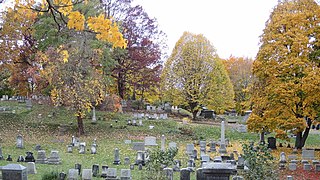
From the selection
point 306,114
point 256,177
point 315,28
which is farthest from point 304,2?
point 256,177

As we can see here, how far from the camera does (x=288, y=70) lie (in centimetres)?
1852

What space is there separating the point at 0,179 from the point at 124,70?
25.3 meters

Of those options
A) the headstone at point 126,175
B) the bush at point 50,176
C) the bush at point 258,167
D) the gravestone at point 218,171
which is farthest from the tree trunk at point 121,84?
the gravestone at point 218,171

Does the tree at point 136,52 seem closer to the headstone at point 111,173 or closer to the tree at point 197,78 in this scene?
the tree at point 197,78

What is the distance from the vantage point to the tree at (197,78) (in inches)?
1361

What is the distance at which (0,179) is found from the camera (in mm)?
10289

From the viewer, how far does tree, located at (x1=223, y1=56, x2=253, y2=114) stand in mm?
45812

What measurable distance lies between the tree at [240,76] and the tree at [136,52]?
13153 mm

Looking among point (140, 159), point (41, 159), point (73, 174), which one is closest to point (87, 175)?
point (73, 174)

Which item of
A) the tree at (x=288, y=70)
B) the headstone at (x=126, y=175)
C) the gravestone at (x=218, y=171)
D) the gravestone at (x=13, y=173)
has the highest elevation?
the tree at (x=288, y=70)

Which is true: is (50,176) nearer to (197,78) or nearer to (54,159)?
(54,159)

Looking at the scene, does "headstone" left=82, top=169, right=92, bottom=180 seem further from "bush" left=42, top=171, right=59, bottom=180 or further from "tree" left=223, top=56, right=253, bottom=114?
"tree" left=223, top=56, right=253, bottom=114

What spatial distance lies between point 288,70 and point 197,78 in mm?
16641

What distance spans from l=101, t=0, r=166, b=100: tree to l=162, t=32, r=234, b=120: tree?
1.66m
